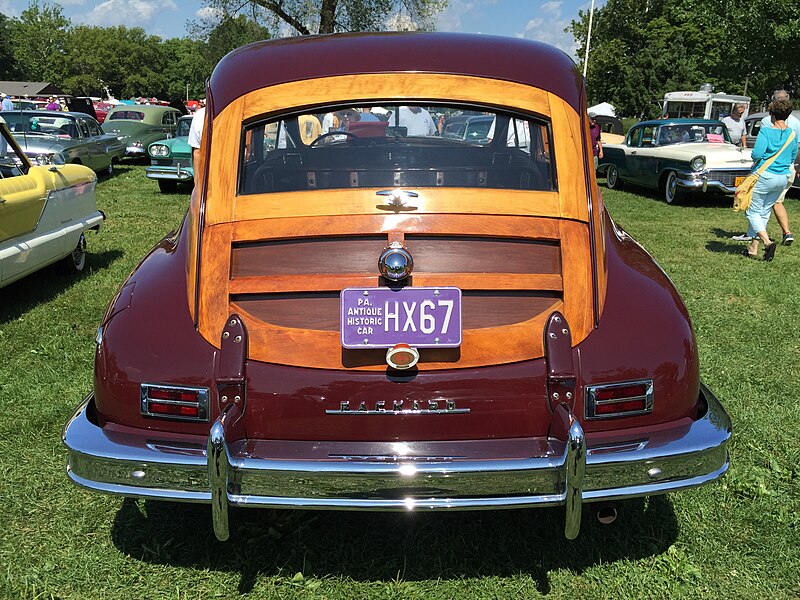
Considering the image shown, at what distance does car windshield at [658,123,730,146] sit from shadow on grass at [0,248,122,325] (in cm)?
1095

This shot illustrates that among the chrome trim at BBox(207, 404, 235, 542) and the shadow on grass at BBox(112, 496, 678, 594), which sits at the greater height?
the chrome trim at BBox(207, 404, 235, 542)

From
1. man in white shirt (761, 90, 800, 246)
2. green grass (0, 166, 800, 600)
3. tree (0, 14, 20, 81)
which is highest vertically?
tree (0, 14, 20, 81)

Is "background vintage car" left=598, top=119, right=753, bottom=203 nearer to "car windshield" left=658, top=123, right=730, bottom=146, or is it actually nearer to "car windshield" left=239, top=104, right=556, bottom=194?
"car windshield" left=658, top=123, right=730, bottom=146

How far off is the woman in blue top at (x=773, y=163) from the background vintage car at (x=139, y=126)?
46.8 feet

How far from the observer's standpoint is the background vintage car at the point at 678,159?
41.2ft

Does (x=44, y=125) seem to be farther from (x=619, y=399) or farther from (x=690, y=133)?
(x=619, y=399)

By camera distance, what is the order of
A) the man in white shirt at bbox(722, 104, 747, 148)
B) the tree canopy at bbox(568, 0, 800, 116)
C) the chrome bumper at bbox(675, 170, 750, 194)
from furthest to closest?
the tree canopy at bbox(568, 0, 800, 116) → the man in white shirt at bbox(722, 104, 747, 148) → the chrome bumper at bbox(675, 170, 750, 194)

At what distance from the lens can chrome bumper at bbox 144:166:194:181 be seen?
13.1 metres

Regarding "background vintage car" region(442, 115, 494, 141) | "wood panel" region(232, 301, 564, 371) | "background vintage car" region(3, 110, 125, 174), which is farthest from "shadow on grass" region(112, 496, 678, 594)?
"background vintage car" region(3, 110, 125, 174)

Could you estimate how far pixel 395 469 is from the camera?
2236 millimetres

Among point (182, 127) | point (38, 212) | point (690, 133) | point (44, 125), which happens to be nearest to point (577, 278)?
point (38, 212)

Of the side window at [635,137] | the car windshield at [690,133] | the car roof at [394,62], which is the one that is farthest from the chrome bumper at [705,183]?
the car roof at [394,62]

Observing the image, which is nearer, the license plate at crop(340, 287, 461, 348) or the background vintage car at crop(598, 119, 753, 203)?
the license plate at crop(340, 287, 461, 348)

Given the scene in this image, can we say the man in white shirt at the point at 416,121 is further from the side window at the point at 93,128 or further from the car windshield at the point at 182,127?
the car windshield at the point at 182,127
